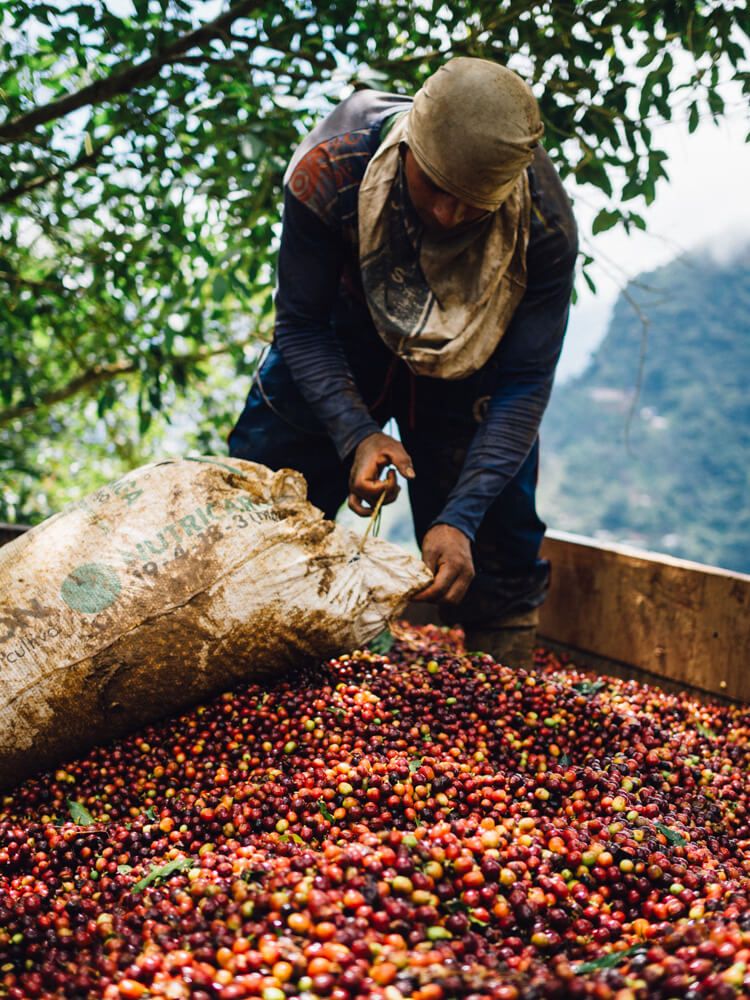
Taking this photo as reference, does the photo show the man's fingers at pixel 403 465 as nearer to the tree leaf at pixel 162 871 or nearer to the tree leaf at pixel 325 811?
the tree leaf at pixel 325 811

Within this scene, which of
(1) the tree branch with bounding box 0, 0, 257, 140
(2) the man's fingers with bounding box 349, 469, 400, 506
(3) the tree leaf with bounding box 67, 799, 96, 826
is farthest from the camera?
(1) the tree branch with bounding box 0, 0, 257, 140

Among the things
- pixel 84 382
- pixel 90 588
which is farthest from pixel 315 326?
pixel 84 382

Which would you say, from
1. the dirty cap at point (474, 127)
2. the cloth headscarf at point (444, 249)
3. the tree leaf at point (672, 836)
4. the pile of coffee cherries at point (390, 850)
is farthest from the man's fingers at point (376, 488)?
the tree leaf at point (672, 836)

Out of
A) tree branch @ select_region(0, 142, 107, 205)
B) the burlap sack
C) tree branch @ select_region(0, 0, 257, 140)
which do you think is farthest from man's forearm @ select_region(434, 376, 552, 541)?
tree branch @ select_region(0, 142, 107, 205)

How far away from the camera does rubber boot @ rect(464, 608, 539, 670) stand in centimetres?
302

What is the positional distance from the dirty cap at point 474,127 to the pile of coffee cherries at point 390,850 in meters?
1.39

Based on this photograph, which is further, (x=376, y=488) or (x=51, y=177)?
(x=51, y=177)

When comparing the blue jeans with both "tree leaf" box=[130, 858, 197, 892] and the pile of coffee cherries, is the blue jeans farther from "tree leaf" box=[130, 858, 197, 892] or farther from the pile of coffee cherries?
"tree leaf" box=[130, 858, 197, 892]

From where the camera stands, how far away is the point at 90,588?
203cm

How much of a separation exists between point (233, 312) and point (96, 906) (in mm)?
4609

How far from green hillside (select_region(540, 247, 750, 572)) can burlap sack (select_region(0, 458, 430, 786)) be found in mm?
43680

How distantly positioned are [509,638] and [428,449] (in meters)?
0.78

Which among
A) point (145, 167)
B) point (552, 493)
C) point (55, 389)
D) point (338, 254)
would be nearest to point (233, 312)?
point (55, 389)

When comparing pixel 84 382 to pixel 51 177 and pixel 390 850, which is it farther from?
pixel 390 850
